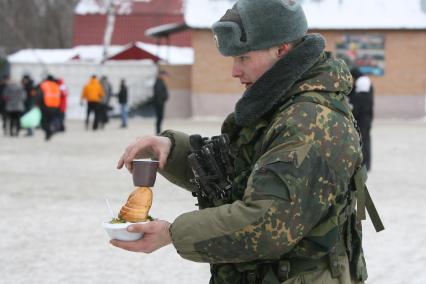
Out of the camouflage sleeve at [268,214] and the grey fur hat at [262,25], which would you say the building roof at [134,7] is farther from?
the camouflage sleeve at [268,214]

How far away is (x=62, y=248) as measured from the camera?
692cm

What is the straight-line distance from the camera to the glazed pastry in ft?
7.20

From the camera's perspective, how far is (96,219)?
8352mm

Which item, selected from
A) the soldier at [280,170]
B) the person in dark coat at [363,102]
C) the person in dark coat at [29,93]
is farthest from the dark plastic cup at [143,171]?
the person in dark coat at [29,93]

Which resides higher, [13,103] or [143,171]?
[143,171]

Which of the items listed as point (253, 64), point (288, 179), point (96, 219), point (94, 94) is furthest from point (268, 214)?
point (94, 94)

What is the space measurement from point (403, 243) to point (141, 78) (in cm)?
2347

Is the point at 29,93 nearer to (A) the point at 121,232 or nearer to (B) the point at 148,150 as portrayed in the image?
(B) the point at 148,150

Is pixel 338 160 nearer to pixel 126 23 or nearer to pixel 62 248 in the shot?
pixel 62 248

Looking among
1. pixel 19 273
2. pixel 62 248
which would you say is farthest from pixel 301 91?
pixel 62 248

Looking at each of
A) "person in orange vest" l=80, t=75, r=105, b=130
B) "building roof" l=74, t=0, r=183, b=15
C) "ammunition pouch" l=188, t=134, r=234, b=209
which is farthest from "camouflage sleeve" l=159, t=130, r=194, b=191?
"building roof" l=74, t=0, r=183, b=15

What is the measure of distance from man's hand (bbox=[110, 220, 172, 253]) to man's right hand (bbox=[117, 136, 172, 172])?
1.01ft

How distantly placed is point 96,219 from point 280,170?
6.54 metres

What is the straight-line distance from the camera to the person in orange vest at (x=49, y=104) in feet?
61.5
